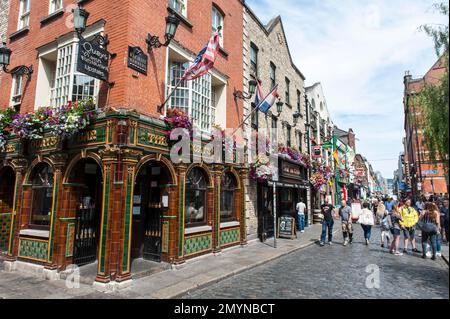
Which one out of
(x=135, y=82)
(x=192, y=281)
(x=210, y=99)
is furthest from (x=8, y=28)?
(x=192, y=281)

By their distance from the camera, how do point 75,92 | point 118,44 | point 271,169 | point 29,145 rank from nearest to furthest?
point 118,44 < point 75,92 < point 29,145 < point 271,169

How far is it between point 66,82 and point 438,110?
9.59 meters

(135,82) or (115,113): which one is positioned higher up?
(135,82)

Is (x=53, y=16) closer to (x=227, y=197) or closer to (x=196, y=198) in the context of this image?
(x=196, y=198)

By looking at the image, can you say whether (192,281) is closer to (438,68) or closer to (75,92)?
(75,92)

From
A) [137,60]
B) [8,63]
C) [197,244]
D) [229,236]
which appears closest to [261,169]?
[229,236]

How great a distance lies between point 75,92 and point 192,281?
21.4 ft

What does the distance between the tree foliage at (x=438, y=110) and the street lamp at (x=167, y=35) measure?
241 inches

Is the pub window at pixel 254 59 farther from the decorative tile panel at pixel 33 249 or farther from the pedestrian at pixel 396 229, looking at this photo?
the decorative tile panel at pixel 33 249

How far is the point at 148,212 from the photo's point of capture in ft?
30.9

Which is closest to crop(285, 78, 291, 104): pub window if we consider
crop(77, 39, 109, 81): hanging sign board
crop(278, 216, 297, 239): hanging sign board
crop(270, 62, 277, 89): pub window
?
crop(270, 62, 277, 89): pub window

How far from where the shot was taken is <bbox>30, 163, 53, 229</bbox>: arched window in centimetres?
880

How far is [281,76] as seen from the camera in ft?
59.9

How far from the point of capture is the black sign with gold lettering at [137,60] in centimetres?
776
